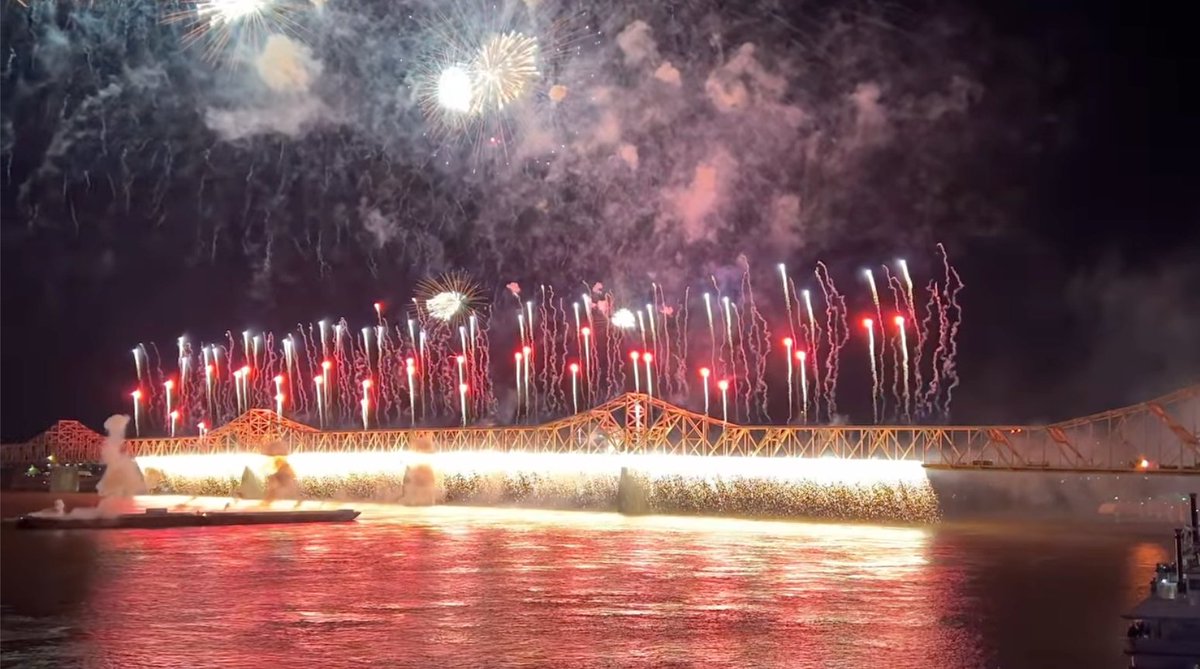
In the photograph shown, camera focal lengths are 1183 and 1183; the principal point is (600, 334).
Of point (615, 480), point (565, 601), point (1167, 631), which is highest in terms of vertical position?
point (615, 480)

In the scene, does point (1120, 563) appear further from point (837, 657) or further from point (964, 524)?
point (964, 524)

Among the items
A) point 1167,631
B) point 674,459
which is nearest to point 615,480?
point 674,459

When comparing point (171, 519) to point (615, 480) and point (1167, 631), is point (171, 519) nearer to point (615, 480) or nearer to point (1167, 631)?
point (615, 480)

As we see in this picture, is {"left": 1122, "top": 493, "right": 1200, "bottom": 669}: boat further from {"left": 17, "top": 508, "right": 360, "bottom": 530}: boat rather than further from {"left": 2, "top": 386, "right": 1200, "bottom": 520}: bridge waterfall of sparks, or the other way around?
{"left": 17, "top": 508, "right": 360, "bottom": 530}: boat

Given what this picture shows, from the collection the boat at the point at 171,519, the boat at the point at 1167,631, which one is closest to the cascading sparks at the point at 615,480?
the boat at the point at 171,519

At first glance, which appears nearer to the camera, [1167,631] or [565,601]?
[1167,631]

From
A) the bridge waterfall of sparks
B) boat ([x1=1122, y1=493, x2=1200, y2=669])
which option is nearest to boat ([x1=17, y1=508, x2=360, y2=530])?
the bridge waterfall of sparks
